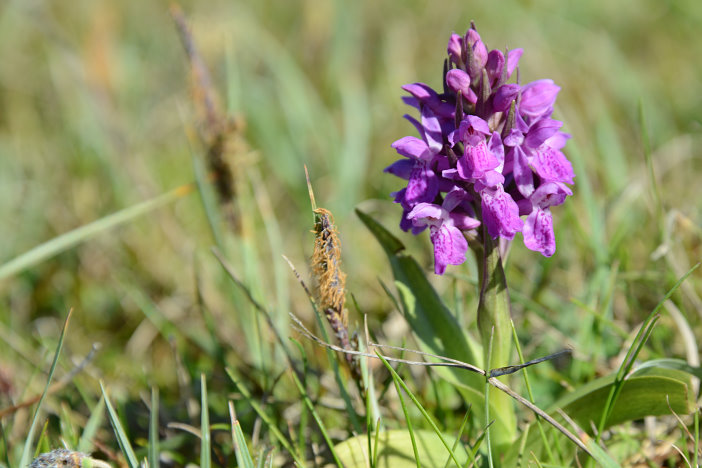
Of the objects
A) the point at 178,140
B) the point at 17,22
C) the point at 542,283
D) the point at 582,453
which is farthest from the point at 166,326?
the point at 17,22

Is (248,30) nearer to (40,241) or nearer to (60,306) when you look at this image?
(40,241)

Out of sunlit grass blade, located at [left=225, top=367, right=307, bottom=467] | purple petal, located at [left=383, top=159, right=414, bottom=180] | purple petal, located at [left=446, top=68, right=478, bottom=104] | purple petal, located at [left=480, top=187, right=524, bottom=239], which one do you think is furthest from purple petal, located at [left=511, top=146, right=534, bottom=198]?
sunlit grass blade, located at [left=225, top=367, right=307, bottom=467]

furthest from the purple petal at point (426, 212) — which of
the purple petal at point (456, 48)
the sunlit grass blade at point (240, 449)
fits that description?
the sunlit grass blade at point (240, 449)

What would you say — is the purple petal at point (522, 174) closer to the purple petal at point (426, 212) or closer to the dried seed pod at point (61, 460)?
the purple petal at point (426, 212)

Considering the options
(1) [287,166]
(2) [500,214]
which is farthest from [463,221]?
(1) [287,166]

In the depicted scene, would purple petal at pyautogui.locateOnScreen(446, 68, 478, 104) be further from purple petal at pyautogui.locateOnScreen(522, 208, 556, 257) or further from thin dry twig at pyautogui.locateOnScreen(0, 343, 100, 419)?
thin dry twig at pyautogui.locateOnScreen(0, 343, 100, 419)

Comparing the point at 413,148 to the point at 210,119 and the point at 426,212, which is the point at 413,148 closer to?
the point at 426,212
